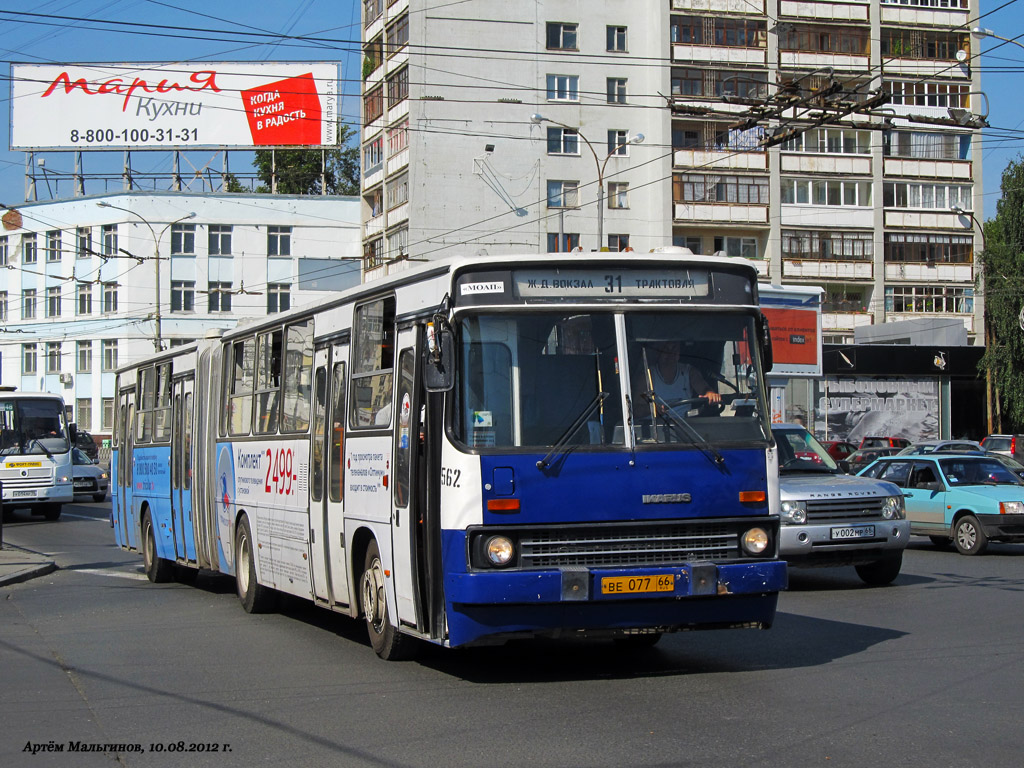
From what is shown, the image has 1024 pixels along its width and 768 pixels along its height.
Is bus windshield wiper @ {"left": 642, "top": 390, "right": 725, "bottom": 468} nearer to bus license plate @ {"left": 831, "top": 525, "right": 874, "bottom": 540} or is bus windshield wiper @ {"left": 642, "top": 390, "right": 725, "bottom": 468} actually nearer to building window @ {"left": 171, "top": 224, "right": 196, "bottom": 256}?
bus license plate @ {"left": 831, "top": 525, "right": 874, "bottom": 540}

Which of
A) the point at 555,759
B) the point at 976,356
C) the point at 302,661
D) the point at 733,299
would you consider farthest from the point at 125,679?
the point at 976,356

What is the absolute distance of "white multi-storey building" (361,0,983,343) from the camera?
192ft

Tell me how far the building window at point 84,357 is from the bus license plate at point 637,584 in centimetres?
6565

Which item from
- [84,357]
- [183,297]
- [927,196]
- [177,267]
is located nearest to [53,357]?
[84,357]

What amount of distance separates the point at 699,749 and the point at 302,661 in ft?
14.6

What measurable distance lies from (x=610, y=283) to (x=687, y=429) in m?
1.14

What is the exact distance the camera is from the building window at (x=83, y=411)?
70.2 m

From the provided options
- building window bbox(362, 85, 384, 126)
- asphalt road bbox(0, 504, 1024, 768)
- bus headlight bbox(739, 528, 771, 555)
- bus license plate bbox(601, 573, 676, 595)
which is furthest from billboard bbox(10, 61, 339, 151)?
bus license plate bbox(601, 573, 676, 595)

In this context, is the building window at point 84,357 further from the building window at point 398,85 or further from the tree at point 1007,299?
the tree at point 1007,299

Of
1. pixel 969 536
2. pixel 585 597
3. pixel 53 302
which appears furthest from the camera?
pixel 53 302

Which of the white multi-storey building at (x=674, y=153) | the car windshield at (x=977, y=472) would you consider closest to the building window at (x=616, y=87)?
the white multi-storey building at (x=674, y=153)

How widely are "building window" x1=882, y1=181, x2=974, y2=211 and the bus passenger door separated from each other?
53510 millimetres

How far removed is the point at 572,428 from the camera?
8711 millimetres

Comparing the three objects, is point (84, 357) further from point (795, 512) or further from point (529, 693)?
point (529, 693)
